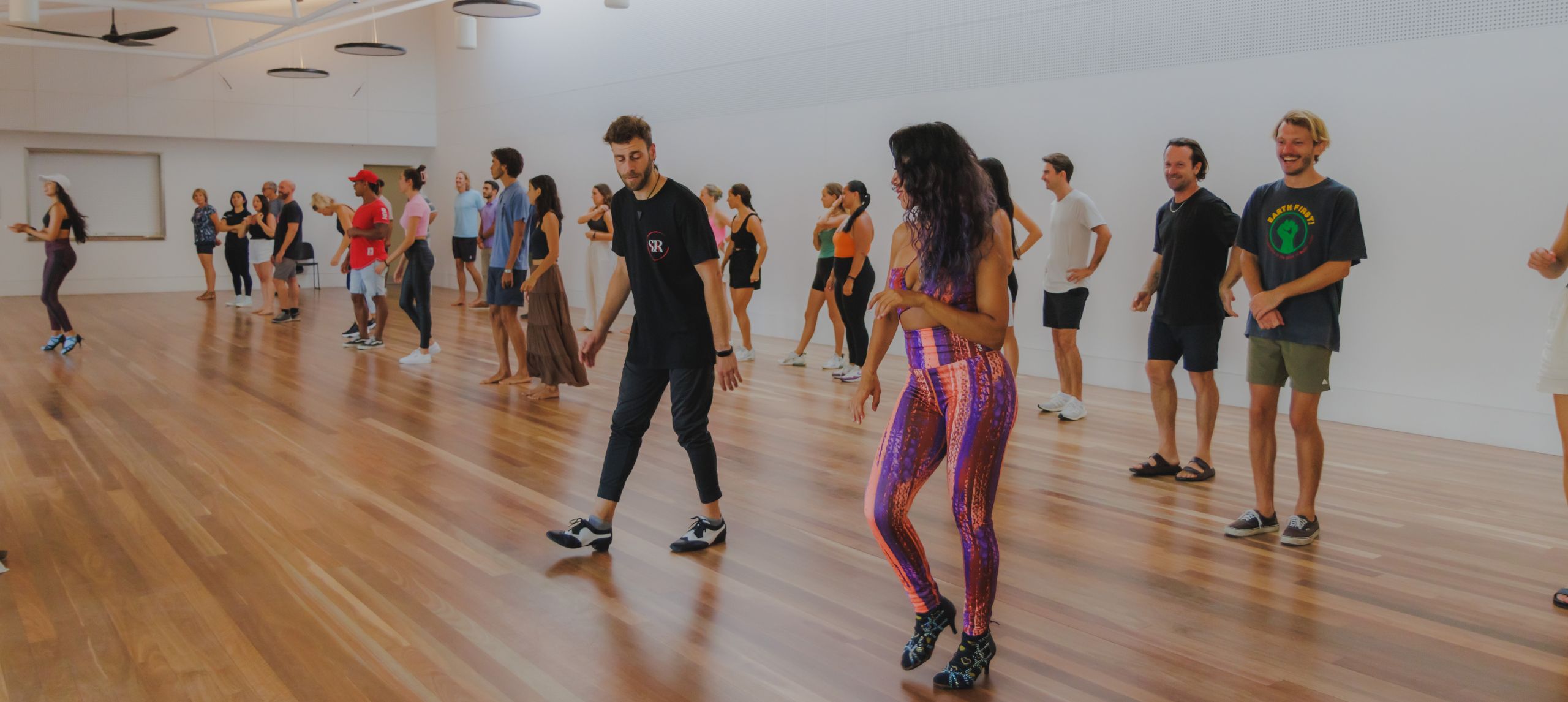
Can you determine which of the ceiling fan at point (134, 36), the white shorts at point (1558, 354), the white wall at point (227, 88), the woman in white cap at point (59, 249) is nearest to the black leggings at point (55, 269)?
the woman in white cap at point (59, 249)

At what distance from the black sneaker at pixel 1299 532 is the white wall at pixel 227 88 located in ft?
53.4

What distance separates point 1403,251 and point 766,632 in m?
5.10

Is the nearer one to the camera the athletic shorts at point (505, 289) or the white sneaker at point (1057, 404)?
the white sneaker at point (1057, 404)

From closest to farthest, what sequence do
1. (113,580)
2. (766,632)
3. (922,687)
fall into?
(922,687), (766,632), (113,580)

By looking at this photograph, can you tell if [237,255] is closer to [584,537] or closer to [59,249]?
[59,249]

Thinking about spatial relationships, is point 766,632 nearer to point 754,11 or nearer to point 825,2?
point 825,2

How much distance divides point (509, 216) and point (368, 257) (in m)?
2.83

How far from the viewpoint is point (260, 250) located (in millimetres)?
13672

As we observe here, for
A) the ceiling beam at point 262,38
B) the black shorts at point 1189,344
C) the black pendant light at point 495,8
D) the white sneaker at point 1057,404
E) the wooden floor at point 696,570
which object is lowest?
the wooden floor at point 696,570

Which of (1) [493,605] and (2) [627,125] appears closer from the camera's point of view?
(1) [493,605]

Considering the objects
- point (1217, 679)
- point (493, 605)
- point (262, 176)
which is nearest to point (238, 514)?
point (493, 605)

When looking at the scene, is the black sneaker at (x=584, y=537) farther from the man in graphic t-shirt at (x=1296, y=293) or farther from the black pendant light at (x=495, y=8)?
the black pendant light at (x=495, y=8)

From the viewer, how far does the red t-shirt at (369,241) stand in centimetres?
927

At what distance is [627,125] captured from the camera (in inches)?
142
